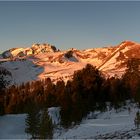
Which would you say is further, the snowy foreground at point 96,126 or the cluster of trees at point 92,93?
the cluster of trees at point 92,93

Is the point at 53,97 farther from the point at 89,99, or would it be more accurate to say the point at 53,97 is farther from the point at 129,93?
the point at 89,99

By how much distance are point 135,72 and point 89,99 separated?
1513cm

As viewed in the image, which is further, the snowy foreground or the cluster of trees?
the cluster of trees

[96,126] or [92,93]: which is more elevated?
[92,93]

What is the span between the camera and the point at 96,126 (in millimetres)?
41562

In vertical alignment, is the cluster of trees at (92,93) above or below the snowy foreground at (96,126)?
above

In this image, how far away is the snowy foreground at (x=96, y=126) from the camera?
109 feet

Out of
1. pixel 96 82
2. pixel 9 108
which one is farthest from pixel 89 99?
pixel 9 108

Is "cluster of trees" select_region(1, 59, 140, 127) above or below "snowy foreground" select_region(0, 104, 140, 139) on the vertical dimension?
above

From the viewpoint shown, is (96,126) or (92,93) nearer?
(96,126)

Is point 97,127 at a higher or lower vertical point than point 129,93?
lower

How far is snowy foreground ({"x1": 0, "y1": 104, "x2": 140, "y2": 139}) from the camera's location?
33.3 meters

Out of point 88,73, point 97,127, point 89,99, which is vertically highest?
point 88,73

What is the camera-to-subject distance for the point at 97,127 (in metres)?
40.8
